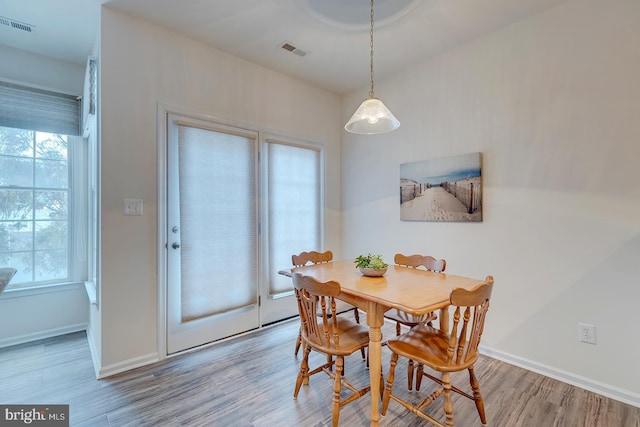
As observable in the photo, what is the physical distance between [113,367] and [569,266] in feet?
11.6

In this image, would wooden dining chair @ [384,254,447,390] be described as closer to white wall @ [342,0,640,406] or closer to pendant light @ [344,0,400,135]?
white wall @ [342,0,640,406]

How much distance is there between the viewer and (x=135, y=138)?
2.37 meters

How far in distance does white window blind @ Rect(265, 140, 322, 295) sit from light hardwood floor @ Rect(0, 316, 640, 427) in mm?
1024

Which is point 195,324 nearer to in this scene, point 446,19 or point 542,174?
point 542,174

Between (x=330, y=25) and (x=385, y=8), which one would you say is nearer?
(x=385, y=8)

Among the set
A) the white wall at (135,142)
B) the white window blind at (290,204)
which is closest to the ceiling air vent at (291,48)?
the white wall at (135,142)

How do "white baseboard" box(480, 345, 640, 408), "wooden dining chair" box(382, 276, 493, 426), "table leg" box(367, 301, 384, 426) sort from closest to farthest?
"wooden dining chair" box(382, 276, 493, 426)
"table leg" box(367, 301, 384, 426)
"white baseboard" box(480, 345, 640, 408)

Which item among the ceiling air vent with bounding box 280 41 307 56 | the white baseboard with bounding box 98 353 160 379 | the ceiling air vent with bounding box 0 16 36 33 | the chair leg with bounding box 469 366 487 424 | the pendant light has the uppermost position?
the ceiling air vent with bounding box 280 41 307 56

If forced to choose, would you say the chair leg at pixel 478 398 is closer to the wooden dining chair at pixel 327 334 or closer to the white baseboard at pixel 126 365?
the wooden dining chair at pixel 327 334

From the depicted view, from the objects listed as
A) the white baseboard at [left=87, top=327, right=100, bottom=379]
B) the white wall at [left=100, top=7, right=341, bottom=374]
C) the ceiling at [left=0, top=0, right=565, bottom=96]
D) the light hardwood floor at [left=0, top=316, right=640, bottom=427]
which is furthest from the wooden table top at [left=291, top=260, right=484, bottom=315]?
the ceiling at [left=0, top=0, right=565, bottom=96]

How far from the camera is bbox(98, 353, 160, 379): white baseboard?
7.22ft

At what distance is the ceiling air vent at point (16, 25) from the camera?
2367 mm

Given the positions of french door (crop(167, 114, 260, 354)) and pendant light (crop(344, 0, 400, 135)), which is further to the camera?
french door (crop(167, 114, 260, 354))

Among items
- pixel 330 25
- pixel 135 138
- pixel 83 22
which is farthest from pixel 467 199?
pixel 83 22
